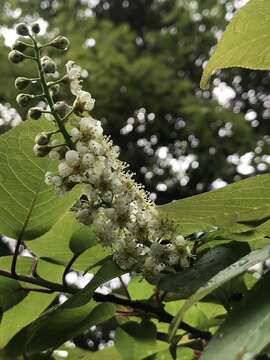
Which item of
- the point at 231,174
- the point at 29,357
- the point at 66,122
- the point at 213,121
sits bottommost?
the point at 231,174

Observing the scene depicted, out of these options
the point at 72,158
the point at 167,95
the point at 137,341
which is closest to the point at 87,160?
the point at 72,158

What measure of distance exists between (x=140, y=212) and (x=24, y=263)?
19 cm

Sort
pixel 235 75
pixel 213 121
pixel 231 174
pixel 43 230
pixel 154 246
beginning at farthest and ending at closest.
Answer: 1. pixel 235 75
2. pixel 213 121
3. pixel 231 174
4. pixel 43 230
5. pixel 154 246

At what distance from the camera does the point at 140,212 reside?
58cm

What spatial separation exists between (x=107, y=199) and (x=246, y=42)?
190 millimetres

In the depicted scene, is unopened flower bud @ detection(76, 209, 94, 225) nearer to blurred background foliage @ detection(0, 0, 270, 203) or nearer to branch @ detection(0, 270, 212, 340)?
branch @ detection(0, 270, 212, 340)

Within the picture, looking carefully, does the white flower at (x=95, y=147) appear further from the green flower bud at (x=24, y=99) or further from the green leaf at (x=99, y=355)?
the green leaf at (x=99, y=355)

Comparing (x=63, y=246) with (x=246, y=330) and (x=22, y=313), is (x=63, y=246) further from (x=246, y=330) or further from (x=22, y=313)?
(x=246, y=330)

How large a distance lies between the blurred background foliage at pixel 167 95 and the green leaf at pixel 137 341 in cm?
426

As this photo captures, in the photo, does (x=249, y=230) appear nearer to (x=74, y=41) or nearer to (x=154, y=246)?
(x=154, y=246)

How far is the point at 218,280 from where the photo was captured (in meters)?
0.40

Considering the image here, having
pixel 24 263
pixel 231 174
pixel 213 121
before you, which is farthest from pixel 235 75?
pixel 24 263

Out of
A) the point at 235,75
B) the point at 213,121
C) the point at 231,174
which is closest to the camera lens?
the point at 231,174

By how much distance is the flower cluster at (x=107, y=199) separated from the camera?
1.83 feet
